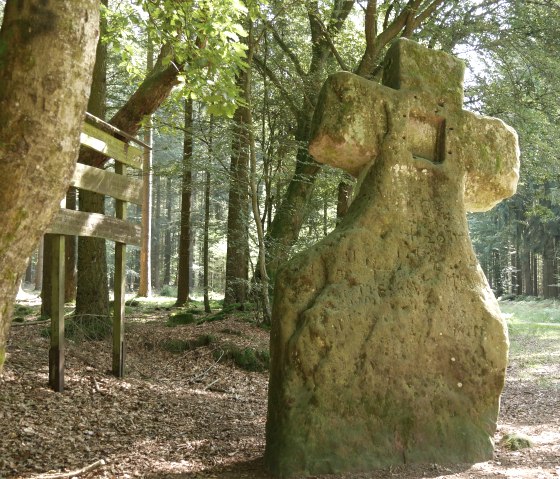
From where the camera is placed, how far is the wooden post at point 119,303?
23.9ft

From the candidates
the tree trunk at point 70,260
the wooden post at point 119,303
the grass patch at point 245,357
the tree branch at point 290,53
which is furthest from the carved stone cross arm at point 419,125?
the tree trunk at point 70,260

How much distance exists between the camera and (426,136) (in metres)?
5.38

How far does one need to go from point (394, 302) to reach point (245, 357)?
4.78 metres

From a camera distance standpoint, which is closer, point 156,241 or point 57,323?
point 57,323

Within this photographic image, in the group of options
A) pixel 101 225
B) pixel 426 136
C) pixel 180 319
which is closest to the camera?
pixel 426 136

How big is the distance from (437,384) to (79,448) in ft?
10.4

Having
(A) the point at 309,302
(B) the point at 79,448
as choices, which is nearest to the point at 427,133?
(A) the point at 309,302

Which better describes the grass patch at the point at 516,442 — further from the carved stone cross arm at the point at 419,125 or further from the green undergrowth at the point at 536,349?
the green undergrowth at the point at 536,349

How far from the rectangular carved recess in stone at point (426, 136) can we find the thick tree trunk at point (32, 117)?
329 centimetres

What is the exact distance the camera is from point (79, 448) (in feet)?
16.4

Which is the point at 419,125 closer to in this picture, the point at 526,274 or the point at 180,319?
the point at 180,319

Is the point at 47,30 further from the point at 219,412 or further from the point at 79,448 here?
the point at 219,412

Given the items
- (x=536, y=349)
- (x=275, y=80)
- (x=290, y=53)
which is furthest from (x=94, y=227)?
(x=536, y=349)

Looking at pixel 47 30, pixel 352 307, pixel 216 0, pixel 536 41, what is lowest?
pixel 352 307
